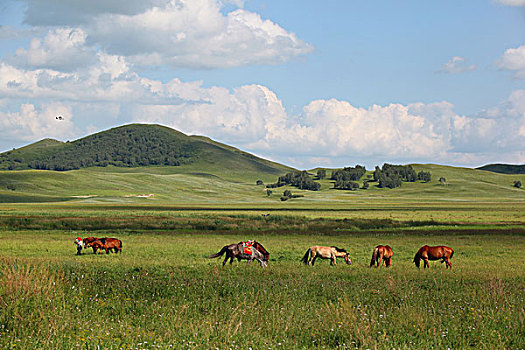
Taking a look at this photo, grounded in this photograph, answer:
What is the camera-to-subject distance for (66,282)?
15867mm

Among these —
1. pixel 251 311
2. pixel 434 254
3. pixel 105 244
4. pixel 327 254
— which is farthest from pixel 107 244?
pixel 251 311

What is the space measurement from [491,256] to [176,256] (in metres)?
18.9

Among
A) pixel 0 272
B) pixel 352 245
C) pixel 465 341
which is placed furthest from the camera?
pixel 352 245

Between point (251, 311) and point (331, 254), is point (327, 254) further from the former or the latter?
point (251, 311)

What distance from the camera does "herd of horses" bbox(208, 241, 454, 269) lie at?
2477 cm

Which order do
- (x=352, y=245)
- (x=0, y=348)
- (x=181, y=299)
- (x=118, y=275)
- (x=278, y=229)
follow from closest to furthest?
(x=0, y=348) → (x=181, y=299) → (x=118, y=275) → (x=352, y=245) → (x=278, y=229)

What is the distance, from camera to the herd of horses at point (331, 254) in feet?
81.3

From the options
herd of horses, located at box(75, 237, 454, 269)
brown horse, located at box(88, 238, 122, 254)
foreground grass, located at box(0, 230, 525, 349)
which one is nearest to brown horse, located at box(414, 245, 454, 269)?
herd of horses, located at box(75, 237, 454, 269)

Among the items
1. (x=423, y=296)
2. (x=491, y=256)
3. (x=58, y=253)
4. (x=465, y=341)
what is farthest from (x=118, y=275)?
(x=491, y=256)

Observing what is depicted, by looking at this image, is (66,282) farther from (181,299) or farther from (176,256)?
(176,256)

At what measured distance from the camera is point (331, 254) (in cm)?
2616

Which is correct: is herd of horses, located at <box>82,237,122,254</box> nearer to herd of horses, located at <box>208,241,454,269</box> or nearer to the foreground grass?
herd of horses, located at <box>208,241,454,269</box>

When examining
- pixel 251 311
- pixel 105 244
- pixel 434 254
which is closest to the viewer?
pixel 251 311

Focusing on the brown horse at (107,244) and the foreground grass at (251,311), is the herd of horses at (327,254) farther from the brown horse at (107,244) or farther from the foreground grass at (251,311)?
the brown horse at (107,244)
